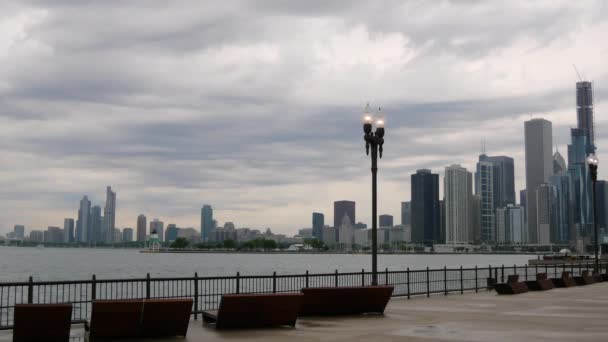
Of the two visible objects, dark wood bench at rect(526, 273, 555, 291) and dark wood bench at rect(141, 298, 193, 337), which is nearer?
dark wood bench at rect(141, 298, 193, 337)

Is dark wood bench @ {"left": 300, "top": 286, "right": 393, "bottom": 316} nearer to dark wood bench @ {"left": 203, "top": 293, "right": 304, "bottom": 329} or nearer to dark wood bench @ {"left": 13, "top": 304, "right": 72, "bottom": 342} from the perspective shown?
dark wood bench @ {"left": 203, "top": 293, "right": 304, "bottom": 329}

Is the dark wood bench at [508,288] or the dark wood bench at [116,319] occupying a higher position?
the dark wood bench at [116,319]

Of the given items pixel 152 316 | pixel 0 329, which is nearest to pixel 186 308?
pixel 152 316

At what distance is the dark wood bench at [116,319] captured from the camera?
13920 millimetres

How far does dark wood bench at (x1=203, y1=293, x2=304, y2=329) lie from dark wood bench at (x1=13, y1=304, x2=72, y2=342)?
3695 millimetres

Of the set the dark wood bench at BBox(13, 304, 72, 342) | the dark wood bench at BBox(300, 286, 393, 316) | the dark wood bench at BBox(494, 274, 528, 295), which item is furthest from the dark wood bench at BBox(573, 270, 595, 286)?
the dark wood bench at BBox(13, 304, 72, 342)

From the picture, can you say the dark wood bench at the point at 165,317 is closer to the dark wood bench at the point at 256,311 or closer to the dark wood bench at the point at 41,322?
the dark wood bench at the point at 256,311

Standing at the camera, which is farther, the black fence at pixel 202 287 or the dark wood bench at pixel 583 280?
the dark wood bench at pixel 583 280

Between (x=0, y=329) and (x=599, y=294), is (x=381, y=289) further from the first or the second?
(x=599, y=294)

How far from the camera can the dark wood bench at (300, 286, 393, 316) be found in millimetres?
18688

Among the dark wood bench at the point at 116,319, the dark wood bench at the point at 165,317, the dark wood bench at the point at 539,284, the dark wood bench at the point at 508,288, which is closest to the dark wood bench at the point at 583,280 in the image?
the dark wood bench at the point at 539,284

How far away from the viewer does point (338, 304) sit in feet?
62.4

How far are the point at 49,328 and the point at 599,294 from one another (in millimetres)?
23830

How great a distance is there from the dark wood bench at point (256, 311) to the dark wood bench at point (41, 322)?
370 cm
